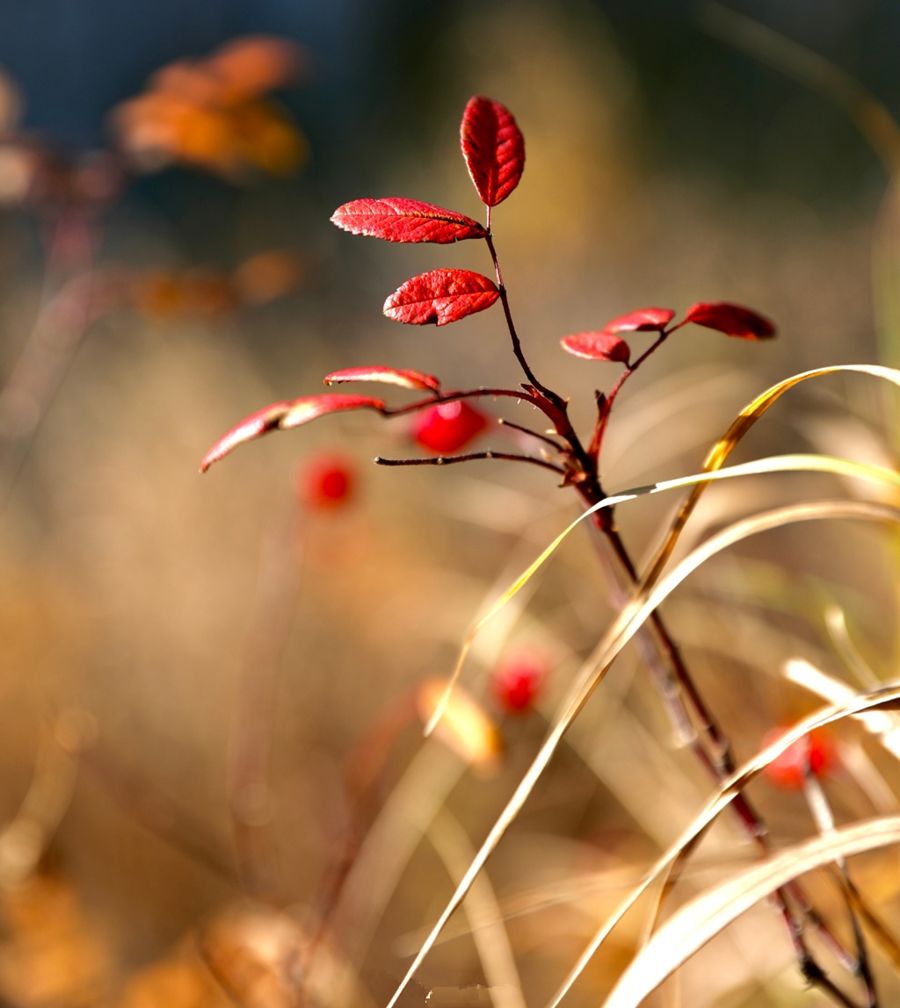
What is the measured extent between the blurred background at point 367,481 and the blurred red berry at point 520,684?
0.07ft

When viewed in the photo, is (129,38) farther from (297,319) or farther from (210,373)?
(210,373)

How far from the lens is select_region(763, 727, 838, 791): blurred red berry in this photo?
0.48m

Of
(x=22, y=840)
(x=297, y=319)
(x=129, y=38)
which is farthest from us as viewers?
(x=129, y=38)

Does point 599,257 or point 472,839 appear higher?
point 599,257

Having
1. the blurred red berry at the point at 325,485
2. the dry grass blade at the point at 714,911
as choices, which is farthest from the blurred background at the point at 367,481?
the dry grass blade at the point at 714,911

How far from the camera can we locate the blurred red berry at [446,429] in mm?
515

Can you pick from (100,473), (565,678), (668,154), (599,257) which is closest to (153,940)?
(565,678)

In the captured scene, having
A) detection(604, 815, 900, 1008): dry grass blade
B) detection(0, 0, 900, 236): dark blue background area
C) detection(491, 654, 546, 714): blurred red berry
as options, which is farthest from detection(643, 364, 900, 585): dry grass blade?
detection(0, 0, 900, 236): dark blue background area

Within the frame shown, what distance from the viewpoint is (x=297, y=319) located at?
7.36ft

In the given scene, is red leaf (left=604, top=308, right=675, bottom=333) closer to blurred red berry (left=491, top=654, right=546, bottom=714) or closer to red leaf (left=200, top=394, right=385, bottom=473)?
red leaf (left=200, top=394, right=385, bottom=473)

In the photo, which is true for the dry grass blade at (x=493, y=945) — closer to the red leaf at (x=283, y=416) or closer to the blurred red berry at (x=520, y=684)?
the blurred red berry at (x=520, y=684)

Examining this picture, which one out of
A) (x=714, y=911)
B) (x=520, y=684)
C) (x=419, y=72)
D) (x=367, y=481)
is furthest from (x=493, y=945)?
(x=419, y=72)

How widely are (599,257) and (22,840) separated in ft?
5.96

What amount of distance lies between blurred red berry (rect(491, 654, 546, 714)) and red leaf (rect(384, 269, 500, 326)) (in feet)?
1.35
